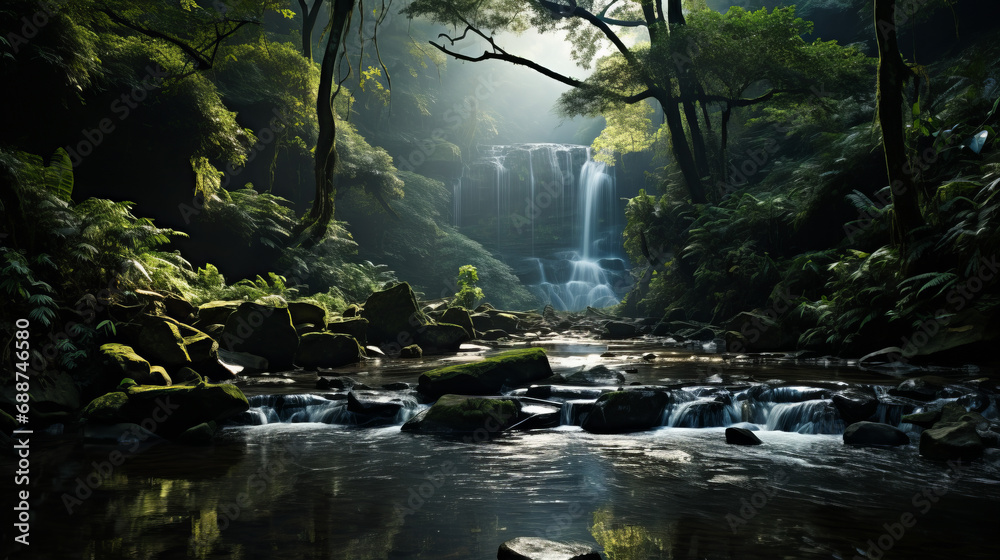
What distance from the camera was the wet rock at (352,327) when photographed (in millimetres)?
12875

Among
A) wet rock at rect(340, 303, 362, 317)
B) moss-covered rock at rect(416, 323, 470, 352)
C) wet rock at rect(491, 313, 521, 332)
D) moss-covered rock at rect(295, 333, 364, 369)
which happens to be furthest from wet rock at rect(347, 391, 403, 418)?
wet rock at rect(491, 313, 521, 332)

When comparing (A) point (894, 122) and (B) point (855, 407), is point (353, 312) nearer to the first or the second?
(B) point (855, 407)

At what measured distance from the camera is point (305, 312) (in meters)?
12.3

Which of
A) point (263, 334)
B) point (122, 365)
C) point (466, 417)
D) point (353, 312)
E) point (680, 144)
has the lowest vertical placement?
point (466, 417)

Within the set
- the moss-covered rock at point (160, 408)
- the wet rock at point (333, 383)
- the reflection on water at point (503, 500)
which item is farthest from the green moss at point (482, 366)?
the moss-covered rock at point (160, 408)

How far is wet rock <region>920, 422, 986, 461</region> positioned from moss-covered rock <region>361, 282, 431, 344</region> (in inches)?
437

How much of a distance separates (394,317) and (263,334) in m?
4.26

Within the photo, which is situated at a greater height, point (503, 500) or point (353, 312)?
point (353, 312)

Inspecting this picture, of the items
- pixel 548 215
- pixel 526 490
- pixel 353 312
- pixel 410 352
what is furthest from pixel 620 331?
pixel 548 215

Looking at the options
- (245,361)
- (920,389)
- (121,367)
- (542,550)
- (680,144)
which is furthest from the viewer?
(680,144)

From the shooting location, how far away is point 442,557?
2.94 meters

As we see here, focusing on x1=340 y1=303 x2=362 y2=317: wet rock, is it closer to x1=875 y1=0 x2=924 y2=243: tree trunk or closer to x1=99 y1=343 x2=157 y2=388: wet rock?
x1=99 y1=343 x2=157 y2=388: wet rock

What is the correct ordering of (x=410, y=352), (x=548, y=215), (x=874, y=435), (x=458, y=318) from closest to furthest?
(x=874, y=435) → (x=410, y=352) → (x=458, y=318) → (x=548, y=215)

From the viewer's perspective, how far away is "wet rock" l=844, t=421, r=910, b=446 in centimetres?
522
